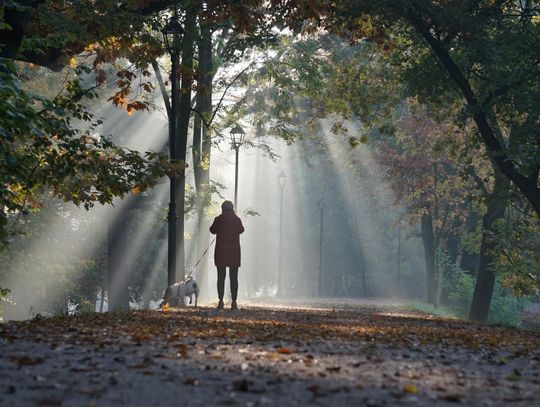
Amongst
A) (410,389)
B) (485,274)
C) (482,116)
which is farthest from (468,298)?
(410,389)

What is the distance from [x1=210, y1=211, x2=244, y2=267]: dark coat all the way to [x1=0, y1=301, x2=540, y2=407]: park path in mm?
6728

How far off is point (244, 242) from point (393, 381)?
75.6 meters

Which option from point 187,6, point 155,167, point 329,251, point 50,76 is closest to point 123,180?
point 155,167

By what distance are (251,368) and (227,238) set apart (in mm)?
11006

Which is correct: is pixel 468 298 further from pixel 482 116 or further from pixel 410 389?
pixel 410 389

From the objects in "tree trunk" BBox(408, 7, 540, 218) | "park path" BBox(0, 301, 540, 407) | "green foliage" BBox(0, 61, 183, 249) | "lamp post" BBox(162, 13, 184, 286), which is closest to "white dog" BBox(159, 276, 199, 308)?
"lamp post" BBox(162, 13, 184, 286)

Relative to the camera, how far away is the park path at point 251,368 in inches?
227

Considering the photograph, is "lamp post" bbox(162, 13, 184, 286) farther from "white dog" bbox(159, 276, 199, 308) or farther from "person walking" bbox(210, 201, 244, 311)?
"person walking" bbox(210, 201, 244, 311)

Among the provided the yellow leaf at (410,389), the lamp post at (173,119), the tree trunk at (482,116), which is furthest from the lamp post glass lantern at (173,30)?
the yellow leaf at (410,389)

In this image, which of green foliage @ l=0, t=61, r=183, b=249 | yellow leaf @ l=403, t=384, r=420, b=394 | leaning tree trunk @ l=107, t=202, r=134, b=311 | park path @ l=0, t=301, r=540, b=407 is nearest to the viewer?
park path @ l=0, t=301, r=540, b=407

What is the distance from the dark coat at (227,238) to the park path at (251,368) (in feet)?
22.1

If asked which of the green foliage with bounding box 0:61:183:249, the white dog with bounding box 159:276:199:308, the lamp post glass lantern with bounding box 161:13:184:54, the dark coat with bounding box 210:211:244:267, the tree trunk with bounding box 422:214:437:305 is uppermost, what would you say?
the lamp post glass lantern with bounding box 161:13:184:54

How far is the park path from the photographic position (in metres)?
5.77

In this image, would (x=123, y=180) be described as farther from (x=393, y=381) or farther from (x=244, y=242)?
(x=244, y=242)
